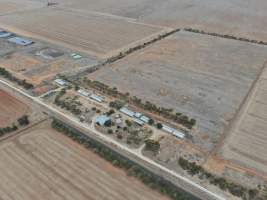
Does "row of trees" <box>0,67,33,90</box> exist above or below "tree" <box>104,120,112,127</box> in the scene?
below

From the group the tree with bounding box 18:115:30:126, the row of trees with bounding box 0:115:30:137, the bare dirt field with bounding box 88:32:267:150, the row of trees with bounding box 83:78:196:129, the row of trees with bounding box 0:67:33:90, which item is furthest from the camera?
the row of trees with bounding box 0:67:33:90

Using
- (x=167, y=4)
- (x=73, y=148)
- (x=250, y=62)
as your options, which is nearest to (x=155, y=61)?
(x=250, y=62)

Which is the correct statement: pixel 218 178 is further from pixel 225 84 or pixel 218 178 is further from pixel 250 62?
pixel 250 62

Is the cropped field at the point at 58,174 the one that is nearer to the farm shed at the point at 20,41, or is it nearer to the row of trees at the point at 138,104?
the row of trees at the point at 138,104

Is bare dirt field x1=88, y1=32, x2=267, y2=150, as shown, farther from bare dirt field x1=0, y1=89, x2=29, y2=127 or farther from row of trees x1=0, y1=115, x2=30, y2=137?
row of trees x1=0, y1=115, x2=30, y2=137

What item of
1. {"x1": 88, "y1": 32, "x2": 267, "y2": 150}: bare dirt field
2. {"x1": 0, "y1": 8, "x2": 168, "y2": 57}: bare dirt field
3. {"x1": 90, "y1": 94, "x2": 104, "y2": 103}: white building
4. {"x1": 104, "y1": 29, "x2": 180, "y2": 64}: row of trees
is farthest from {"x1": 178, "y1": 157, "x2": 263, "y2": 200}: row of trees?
{"x1": 0, "y1": 8, "x2": 168, "y2": 57}: bare dirt field

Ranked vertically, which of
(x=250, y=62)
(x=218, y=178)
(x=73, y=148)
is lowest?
(x=73, y=148)

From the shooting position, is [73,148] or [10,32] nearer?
[73,148]
